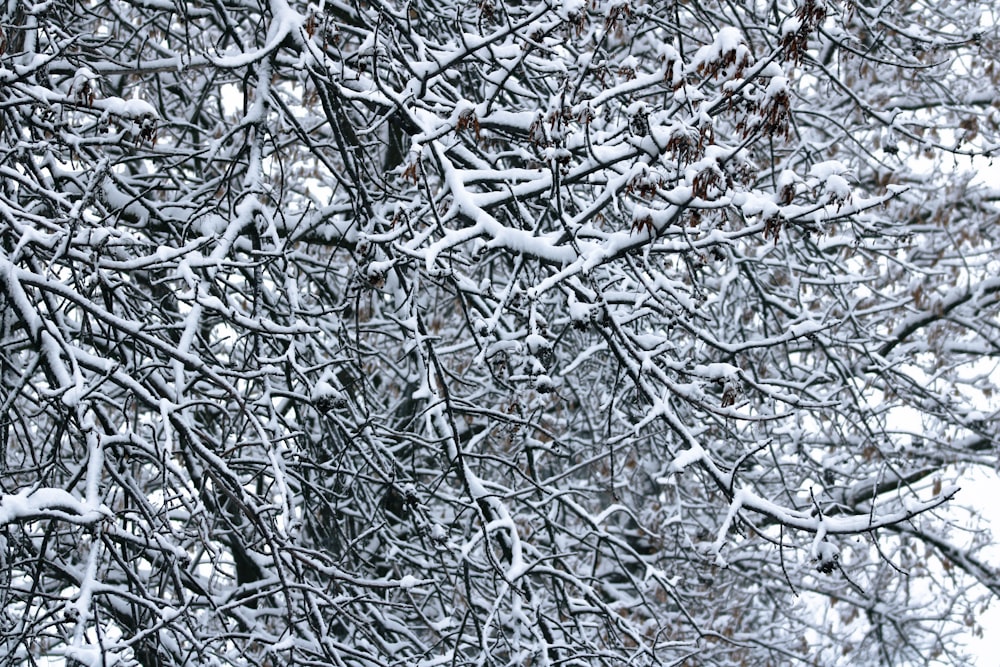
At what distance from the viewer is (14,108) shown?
3406mm

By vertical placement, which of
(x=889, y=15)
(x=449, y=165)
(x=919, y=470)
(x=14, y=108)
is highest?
(x=889, y=15)

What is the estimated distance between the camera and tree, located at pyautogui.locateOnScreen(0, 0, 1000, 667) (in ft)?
9.49

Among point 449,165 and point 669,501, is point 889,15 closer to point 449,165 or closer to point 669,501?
point 669,501

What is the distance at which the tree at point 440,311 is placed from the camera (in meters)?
2.89

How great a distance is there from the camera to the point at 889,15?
22.1 feet

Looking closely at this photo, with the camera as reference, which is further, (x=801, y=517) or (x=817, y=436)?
(x=817, y=436)

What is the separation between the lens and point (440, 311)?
6.98 meters

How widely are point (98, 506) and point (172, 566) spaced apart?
41 centimetres

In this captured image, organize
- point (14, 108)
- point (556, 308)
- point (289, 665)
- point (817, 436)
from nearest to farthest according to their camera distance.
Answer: point (289, 665) < point (14, 108) < point (556, 308) < point (817, 436)

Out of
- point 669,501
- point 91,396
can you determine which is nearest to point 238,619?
point 91,396

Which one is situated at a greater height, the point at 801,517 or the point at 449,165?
the point at 449,165

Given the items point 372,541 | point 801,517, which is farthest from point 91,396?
point 372,541

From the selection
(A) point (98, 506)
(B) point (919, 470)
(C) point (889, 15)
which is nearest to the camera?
(A) point (98, 506)

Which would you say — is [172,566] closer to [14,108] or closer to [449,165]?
[449,165]
